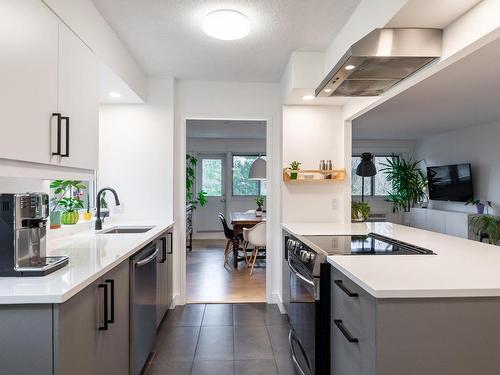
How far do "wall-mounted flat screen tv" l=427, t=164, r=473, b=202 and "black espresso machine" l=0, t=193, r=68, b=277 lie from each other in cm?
637

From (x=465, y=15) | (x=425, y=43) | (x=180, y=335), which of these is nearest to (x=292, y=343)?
(x=180, y=335)

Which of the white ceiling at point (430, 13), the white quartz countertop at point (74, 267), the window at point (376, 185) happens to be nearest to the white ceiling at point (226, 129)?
the window at point (376, 185)

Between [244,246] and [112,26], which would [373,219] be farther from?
[112,26]

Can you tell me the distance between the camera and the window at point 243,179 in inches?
306

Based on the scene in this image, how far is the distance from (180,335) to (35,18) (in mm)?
2391

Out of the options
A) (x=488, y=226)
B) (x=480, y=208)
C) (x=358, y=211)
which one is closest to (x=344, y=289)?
(x=358, y=211)

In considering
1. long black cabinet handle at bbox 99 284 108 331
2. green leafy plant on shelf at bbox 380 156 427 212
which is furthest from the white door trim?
green leafy plant on shelf at bbox 380 156 427 212

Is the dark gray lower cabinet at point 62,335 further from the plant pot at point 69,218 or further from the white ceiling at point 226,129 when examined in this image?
the white ceiling at point 226,129

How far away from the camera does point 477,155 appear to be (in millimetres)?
5738

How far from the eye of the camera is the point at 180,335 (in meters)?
2.77

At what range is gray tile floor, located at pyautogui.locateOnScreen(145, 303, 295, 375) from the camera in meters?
2.28

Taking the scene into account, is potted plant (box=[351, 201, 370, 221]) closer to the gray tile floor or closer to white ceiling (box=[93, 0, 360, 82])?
the gray tile floor

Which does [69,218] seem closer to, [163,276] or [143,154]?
[163,276]

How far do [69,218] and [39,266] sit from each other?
1340 millimetres
